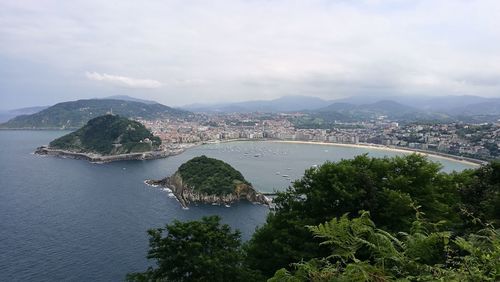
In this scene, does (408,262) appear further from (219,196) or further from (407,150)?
(407,150)

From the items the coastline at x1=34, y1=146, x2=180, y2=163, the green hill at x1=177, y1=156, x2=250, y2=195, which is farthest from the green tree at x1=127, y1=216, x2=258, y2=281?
the coastline at x1=34, y1=146, x2=180, y2=163

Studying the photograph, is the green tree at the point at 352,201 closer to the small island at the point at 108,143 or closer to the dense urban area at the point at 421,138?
the small island at the point at 108,143

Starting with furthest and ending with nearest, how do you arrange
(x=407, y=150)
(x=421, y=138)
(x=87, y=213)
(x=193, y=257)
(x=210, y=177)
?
1. (x=421, y=138)
2. (x=407, y=150)
3. (x=210, y=177)
4. (x=87, y=213)
5. (x=193, y=257)

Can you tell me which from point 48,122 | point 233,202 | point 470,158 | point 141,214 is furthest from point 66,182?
point 48,122

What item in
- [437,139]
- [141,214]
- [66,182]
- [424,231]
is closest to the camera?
[424,231]

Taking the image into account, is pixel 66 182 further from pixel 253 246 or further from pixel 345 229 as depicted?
pixel 345 229

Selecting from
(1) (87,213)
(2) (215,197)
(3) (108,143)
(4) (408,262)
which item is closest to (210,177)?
(2) (215,197)
